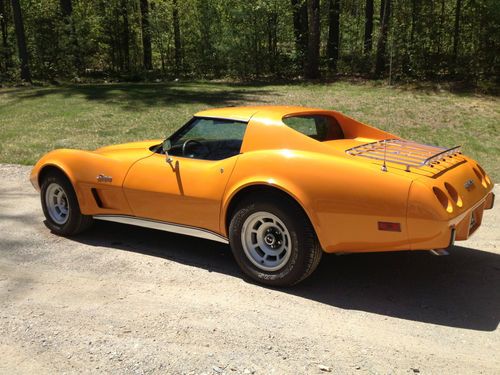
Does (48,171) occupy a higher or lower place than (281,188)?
lower

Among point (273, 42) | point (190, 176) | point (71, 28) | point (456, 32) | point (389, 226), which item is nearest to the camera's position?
point (389, 226)

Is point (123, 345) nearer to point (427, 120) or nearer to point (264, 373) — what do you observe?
point (264, 373)

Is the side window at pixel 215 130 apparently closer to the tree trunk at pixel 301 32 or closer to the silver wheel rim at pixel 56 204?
the silver wheel rim at pixel 56 204

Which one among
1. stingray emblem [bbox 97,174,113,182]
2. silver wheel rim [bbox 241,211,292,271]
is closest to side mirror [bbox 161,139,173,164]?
stingray emblem [bbox 97,174,113,182]

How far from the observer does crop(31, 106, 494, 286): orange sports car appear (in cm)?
356

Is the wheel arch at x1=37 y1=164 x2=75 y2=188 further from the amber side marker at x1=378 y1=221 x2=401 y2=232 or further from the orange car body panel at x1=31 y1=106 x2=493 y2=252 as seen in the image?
the amber side marker at x1=378 y1=221 x2=401 y2=232

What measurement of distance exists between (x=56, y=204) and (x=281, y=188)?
2.75 m

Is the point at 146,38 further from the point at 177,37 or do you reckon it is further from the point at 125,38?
the point at 177,37

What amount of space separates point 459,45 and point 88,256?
1722 cm

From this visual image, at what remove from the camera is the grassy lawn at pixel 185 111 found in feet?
36.6

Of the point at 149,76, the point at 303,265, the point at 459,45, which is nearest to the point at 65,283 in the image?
the point at 303,265

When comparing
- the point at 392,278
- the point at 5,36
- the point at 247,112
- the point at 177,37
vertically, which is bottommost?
the point at 392,278

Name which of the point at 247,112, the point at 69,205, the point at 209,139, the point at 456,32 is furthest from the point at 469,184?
the point at 456,32

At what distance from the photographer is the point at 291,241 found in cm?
389
